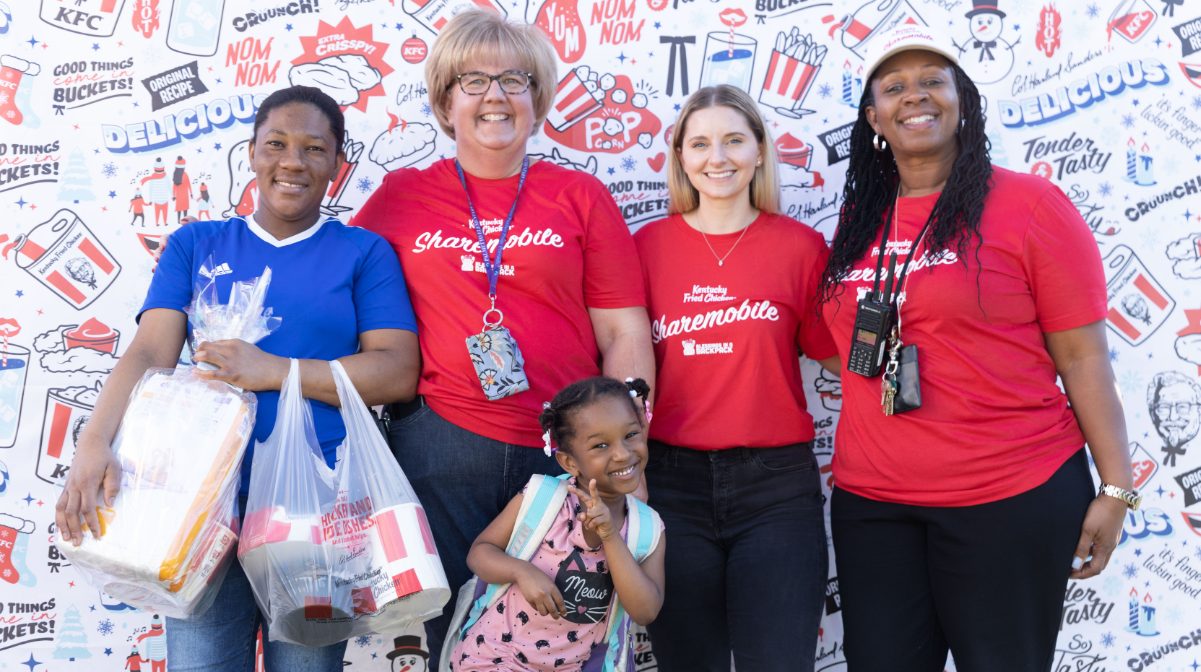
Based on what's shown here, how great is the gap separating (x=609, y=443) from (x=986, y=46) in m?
2.19

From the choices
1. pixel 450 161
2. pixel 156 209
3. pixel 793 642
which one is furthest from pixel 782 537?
pixel 156 209

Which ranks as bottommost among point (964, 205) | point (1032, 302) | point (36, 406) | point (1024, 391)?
point (36, 406)

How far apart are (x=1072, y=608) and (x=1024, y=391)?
4.85 feet

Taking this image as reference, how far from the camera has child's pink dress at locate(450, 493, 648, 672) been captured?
2.33m

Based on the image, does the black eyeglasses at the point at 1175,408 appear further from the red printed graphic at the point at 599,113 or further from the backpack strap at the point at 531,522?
the backpack strap at the point at 531,522

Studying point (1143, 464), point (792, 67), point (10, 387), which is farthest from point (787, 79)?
point (10, 387)

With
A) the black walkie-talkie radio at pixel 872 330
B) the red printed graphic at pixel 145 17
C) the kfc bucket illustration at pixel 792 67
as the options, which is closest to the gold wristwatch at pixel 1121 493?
the black walkie-talkie radio at pixel 872 330

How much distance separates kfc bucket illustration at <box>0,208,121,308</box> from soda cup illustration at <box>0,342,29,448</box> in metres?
0.24

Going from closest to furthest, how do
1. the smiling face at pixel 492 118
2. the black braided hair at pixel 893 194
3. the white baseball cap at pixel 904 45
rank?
1. the black braided hair at pixel 893 194
2. the white baseball cap at pixel 904 45
3. the smiling face at pixel 492 118

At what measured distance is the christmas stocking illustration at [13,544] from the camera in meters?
3.20

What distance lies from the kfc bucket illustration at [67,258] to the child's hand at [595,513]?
2010 millimetres

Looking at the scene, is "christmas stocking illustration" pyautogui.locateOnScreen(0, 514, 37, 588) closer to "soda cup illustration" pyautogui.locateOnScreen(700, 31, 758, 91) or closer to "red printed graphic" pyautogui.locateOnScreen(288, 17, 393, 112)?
"red printed graphic" pyautogui.locateOnScreen(288, 17, 393, 112)

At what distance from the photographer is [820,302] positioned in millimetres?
2730

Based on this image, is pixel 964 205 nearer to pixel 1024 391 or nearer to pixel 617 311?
pixel 1024 391
